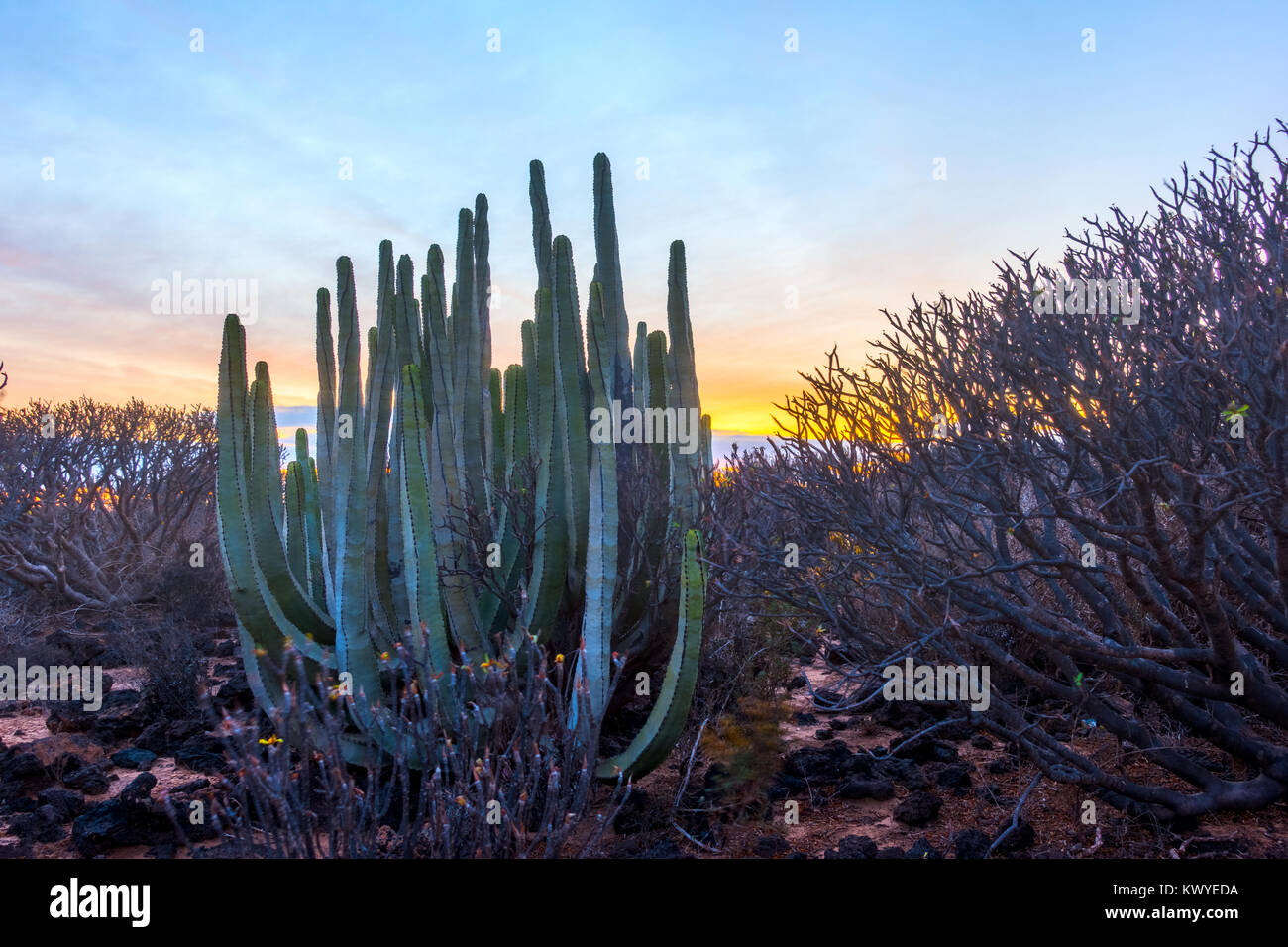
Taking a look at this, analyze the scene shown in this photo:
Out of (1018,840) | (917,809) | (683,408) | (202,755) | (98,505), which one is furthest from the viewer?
(98,505)

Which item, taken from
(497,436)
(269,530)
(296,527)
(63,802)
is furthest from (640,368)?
(63,802)

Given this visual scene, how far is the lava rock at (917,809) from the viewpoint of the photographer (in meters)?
3.77

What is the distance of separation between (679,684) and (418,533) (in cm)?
128

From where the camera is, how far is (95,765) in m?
4.53

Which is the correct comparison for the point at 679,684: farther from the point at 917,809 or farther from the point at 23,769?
the point at 23,769

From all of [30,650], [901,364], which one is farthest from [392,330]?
[30,650]

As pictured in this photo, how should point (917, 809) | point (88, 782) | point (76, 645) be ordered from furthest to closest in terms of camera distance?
point (76, 645) < point (88, 782) < point (917, 809)

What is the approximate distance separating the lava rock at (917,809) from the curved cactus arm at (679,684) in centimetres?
102

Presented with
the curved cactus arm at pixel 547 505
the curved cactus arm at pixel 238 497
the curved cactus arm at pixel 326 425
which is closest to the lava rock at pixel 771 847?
the curved cactus arm at pixel 547 505

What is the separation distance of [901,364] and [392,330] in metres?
2.46

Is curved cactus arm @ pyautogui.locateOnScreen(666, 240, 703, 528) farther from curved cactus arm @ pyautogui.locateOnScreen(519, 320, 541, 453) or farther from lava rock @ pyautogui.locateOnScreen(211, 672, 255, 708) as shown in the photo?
lava rock @ pyautogui.locateOnScreen(211, 672, 255, 708)

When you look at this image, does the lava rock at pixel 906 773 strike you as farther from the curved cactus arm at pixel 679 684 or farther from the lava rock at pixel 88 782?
the lava rock at pixel 88 782

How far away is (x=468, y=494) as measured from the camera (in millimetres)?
4207

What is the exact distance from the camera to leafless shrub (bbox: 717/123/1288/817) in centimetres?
314
